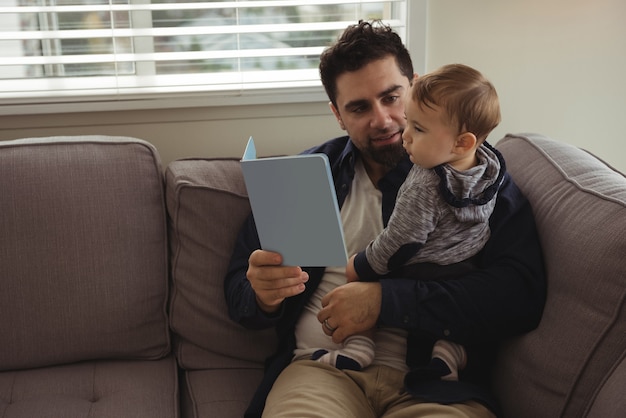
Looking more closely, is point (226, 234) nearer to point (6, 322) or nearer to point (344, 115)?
point (344, 115)

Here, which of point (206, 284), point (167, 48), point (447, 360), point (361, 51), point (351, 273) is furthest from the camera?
point (167, 48)

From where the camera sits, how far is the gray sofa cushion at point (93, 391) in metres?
1.65

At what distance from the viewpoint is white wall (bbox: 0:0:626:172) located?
87.1 inches

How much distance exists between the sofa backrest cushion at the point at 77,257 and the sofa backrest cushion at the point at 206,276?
5cm

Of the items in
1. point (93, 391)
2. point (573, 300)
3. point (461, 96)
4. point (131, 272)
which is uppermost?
point (461, 96)

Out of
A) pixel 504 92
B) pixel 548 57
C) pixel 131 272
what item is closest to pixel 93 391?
pixel 131 272

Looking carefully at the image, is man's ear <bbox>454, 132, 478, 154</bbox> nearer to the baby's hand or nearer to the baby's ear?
the baby's ear

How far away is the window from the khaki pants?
3.10 feet

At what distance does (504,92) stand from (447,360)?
3.50ft

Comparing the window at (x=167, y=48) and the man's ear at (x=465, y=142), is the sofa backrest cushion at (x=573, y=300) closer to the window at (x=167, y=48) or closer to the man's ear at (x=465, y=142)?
the man's ear at (x=465, y=142)

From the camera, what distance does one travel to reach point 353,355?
159cm

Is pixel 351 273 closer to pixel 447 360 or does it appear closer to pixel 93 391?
pixel 447 360

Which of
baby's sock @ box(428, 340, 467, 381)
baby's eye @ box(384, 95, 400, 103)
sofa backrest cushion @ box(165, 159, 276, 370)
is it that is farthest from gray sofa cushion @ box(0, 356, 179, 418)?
baby's eye @ box(384, 95, 400, 103)

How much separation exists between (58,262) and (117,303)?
18 centimetres
